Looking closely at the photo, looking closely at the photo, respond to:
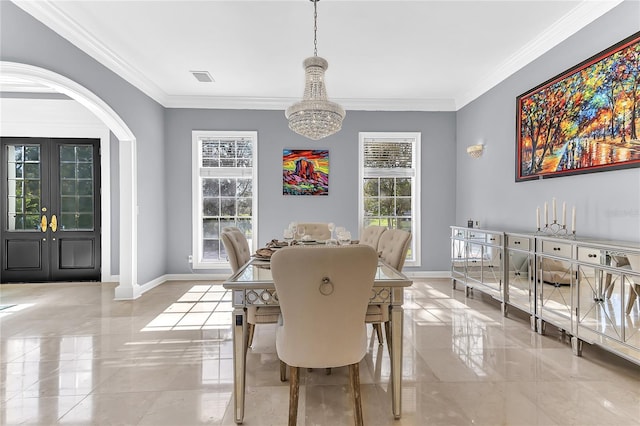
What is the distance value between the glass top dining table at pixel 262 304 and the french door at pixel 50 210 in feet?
15.0

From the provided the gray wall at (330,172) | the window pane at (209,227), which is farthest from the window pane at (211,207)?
the gray wall at (330,172)

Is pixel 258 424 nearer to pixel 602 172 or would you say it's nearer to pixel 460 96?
pixel 602 172

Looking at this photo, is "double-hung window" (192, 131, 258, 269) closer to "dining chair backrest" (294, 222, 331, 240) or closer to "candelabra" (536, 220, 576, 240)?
"dining chair backrest" (294, 222, 331, 240)

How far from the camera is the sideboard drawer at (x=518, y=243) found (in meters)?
3.06

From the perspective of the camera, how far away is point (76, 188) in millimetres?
4992

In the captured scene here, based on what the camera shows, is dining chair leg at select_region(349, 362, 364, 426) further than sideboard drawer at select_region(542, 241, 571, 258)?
No

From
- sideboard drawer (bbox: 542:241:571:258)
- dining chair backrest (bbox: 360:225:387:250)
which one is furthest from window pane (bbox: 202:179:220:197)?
sideboard drawer (bbox: 542:241:571:258)

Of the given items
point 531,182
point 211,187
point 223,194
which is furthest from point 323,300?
point 211,187

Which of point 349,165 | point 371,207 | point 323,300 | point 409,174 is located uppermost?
point 349,165

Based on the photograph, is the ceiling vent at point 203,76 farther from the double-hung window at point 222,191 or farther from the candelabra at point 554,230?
the candelabra at point 554,230

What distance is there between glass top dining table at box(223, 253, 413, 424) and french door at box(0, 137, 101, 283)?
4.58 meters

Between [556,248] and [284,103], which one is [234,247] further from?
[284,103]

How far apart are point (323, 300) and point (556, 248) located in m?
2.43

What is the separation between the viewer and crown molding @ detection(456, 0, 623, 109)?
2701mm
